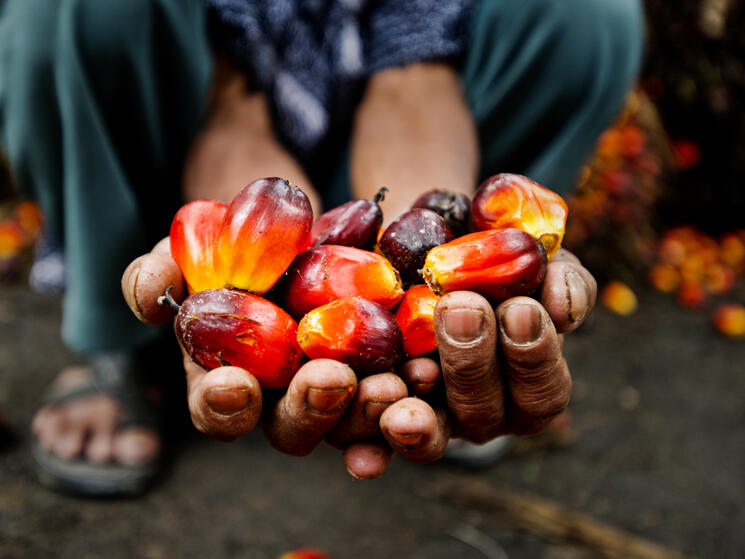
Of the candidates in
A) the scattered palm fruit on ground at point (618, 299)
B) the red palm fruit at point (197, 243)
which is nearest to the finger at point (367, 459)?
the red palm fruit at point (197, 243)

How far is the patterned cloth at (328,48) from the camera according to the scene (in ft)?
5.92

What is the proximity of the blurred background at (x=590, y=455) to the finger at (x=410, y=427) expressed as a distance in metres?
0.89

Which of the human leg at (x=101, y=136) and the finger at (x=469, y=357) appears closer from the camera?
the finger at (x=469, y=357)

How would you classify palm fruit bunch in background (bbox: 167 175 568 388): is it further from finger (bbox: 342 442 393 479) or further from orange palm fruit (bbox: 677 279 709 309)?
orange palm fruit (bbox: 677 279 709 309)

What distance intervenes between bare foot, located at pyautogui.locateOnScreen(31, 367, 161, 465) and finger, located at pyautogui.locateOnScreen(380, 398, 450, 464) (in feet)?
3.92

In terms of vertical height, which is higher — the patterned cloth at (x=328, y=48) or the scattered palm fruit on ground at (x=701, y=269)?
the patterned cloth at (x=328, y=48)

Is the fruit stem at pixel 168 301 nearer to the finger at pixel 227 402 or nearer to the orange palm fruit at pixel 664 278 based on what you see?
the finger at pixel 227 402

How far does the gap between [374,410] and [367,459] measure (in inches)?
4.0

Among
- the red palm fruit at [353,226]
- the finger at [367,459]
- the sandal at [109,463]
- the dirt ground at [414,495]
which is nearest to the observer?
the finger at [367,459]

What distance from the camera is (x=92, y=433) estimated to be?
1.89m

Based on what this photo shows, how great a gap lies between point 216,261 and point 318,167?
1.15 meters

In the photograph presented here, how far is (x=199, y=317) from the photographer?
928mm

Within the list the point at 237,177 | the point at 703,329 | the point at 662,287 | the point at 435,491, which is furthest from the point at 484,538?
the point at 662,287

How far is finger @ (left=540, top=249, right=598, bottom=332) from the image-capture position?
3.15 feet
